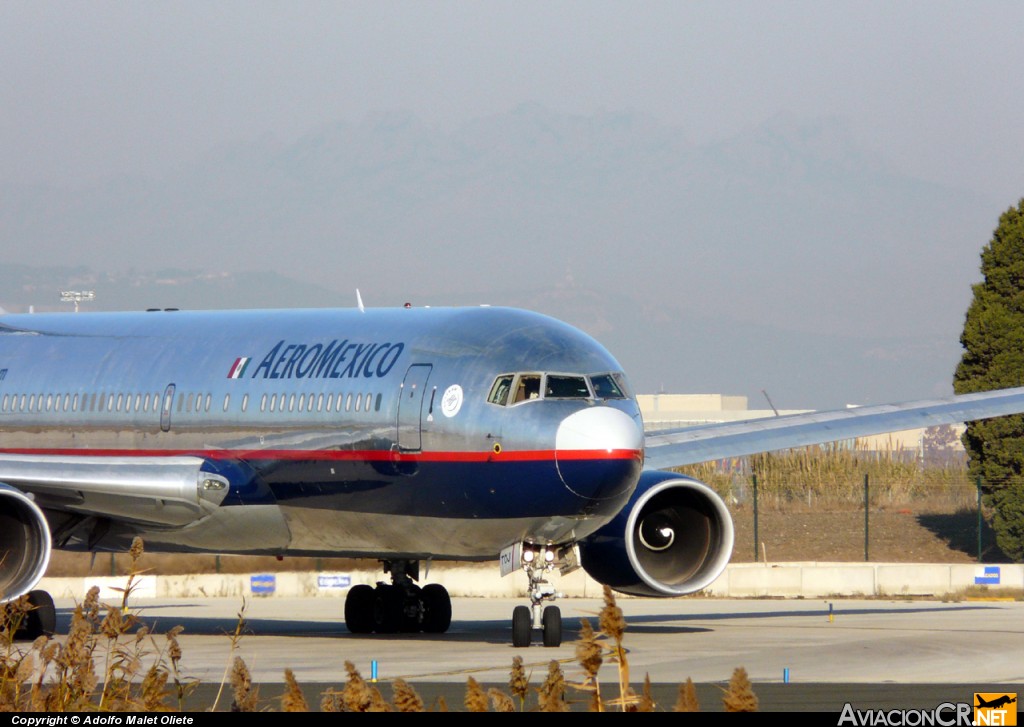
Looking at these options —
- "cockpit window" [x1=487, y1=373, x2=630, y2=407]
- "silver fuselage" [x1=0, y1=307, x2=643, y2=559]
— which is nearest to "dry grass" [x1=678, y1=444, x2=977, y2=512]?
"silver fuselage" [x1=0, y1=307, x2=643, y2=559]

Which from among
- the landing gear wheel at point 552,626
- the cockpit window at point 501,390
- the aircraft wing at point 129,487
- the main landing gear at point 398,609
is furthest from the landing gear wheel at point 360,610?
the cockpit window at point 501,390

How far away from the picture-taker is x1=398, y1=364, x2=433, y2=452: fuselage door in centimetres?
2030

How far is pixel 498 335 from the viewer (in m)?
20.5

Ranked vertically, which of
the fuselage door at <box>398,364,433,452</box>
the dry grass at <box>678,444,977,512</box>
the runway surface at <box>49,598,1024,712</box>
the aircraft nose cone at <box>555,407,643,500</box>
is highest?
the dry grass at <box>678,444,977,512</box>

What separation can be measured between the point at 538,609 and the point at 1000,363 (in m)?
21.3

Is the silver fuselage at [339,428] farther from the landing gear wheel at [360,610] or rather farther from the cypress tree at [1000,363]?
the cypress tree at [1000,363]

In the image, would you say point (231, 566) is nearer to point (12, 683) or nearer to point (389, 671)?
point (389, 671)

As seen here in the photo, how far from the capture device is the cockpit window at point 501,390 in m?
19.8

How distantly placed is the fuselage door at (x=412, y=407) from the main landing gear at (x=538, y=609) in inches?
A: 68.5

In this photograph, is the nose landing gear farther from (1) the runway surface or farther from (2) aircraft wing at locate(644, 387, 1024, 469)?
(2) aircraft wing at locate(644, 387, 1024, 469)

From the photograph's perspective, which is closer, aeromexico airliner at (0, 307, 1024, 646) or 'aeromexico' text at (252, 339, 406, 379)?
aeromexico airliner at (0, 307, 1024, 646)

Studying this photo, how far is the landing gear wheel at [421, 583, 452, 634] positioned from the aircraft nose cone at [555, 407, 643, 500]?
5045mm

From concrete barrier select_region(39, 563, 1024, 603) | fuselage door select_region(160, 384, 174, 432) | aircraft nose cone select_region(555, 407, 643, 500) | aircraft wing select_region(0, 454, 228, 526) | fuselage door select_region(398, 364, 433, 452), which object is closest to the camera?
aircraft nose cone select_region(555, 407, 643, 500)

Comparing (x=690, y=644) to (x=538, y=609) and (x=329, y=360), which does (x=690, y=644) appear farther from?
(x=329, y=360)
